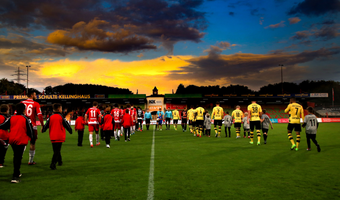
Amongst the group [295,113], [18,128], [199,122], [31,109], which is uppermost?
[31,109]

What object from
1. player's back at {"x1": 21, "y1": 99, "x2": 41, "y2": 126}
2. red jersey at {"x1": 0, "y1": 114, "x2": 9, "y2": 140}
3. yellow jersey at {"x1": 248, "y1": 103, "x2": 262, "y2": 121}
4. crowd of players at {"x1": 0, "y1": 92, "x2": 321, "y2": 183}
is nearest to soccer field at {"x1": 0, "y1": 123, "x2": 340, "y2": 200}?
crowd of players at {"x1": 0, "y1": 92, "x2": 321, "y2": 183}

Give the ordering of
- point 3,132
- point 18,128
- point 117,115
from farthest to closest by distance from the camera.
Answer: point 117,115
point 3,132
point 18,128

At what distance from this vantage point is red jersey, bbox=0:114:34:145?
628cm

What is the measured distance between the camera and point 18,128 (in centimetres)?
637

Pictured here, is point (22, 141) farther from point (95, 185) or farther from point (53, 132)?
point (95, 185)

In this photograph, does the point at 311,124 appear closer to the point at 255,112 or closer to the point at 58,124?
the point at 255,112

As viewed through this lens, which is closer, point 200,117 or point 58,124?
point 58,124

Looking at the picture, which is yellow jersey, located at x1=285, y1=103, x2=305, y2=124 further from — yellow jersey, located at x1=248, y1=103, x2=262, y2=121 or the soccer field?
the soccer field

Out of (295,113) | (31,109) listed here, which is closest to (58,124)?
(31,109)

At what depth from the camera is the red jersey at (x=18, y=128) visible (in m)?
6.28

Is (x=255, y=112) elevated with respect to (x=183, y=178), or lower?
elevated

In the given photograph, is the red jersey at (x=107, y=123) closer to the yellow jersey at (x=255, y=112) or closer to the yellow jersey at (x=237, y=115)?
the yellow jersey at (x=255, y=112)

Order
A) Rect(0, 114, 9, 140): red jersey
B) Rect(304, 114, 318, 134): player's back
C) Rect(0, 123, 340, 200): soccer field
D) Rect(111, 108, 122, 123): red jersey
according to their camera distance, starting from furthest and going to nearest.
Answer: Rect(111, 108, 122, 123): red jersey, Rect(304, 114, 318, 134): player's back, Rect(0, 114, 9, 140): red jersey, Rect(0, 123, 340, 200): soccer field

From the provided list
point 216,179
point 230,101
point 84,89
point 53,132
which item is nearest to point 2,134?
point 53,132
